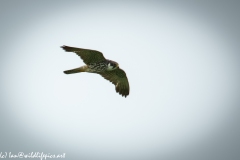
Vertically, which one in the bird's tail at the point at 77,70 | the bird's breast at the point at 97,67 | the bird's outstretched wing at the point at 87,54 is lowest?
the bird's tail at the point at 77,70

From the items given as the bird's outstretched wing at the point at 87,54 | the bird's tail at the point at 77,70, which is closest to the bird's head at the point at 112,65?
the bird's outstretched wing at the point at 87,54

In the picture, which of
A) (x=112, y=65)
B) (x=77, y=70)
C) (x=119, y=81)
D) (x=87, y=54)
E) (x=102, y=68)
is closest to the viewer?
(x=87, y=54)

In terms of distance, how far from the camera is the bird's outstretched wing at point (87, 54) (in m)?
9.68

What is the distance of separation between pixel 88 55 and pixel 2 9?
17147 centimetres

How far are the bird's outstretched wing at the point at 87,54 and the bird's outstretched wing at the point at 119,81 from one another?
1.10 m

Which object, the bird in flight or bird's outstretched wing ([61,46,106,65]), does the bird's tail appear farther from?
bird's outstretched wing ([61,46,106,65])

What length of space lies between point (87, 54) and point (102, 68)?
0.67 metres

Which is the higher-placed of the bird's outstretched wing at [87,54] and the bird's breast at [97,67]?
the bird's outstretched wing at [87,54]

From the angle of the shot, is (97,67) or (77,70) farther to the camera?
(97,67)

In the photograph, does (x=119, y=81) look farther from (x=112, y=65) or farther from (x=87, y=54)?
(x=87, y=54)

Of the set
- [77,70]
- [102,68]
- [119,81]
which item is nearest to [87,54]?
[77,70]

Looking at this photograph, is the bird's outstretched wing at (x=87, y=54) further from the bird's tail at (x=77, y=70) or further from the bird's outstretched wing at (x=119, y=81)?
the bird's outstretched wing at (x=119, y=81)

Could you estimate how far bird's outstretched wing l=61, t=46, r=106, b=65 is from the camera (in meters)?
9.68

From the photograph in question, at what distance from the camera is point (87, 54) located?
9.86 meters
